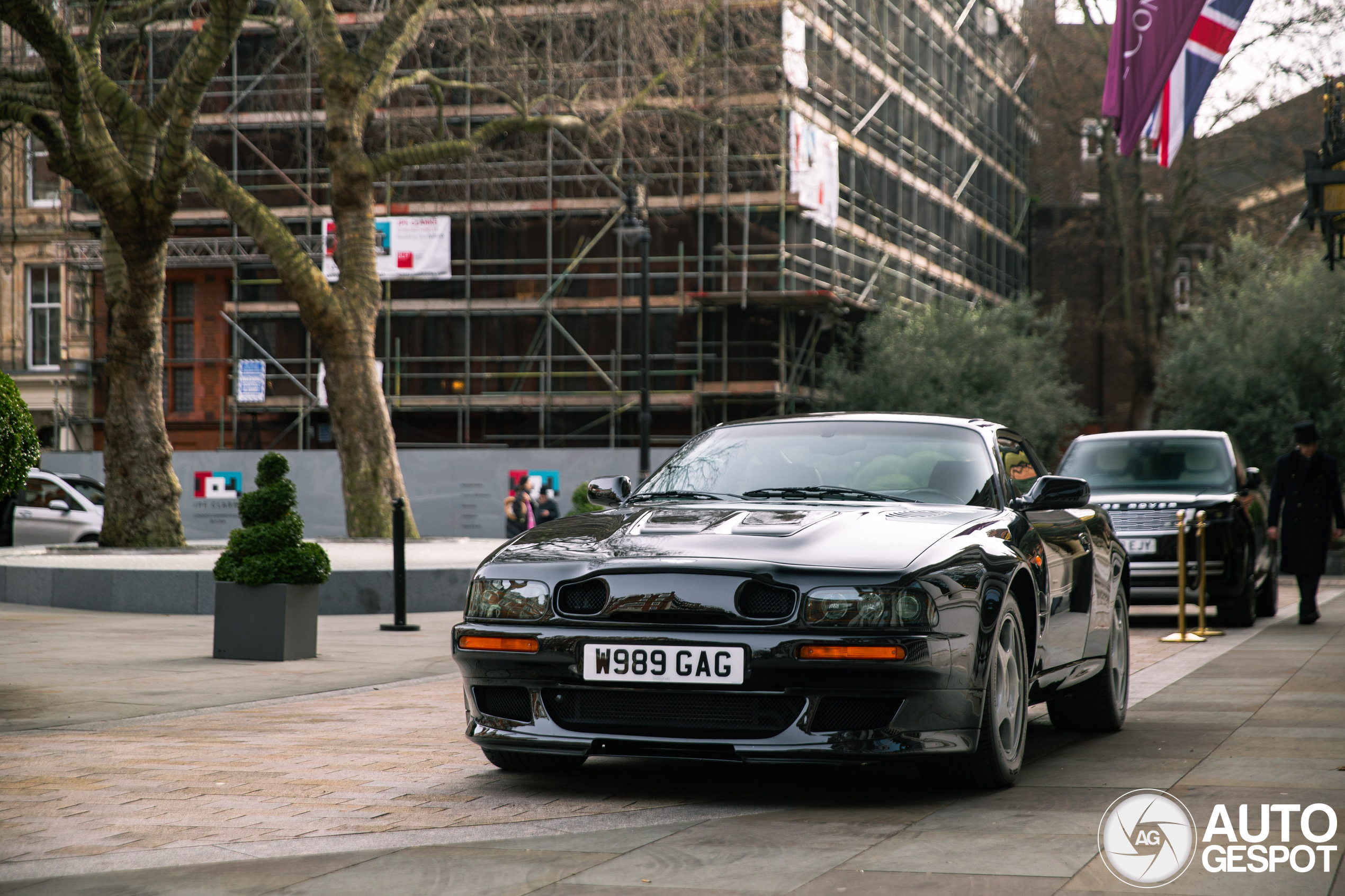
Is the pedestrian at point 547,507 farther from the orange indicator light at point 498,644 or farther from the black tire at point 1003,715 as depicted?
the orange indicator light at point 498,644

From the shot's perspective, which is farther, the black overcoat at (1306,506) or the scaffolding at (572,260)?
the scaffolding at (572,260)

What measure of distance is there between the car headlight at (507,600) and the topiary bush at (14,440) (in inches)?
142

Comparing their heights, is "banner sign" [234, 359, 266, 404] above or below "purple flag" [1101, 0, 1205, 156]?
below

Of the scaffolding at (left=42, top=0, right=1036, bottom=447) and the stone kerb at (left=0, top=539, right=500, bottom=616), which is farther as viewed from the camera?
the scaffolding at (left=42, top=0, right=1036, bottom=447)

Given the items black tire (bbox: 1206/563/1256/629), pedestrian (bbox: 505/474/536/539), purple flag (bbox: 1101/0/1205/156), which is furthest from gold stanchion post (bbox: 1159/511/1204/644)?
pedestrian (bbox: 505/474/536/539)

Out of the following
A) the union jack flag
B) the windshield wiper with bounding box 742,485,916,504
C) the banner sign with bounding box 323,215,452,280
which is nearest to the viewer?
the windshield wiper with bounding box 742,485,916,504

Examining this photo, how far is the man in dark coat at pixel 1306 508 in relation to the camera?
14125 mm

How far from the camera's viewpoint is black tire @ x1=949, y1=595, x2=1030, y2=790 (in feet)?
17.6

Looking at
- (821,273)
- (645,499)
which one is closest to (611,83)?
(821,273)

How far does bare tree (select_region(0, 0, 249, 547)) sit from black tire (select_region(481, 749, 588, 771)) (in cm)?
1288

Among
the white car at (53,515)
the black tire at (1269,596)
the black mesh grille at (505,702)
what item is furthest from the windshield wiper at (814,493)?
the white car at (53,515)

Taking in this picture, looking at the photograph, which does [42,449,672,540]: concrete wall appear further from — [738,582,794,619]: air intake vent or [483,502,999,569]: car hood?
[738,582,794,619]: air intake vent

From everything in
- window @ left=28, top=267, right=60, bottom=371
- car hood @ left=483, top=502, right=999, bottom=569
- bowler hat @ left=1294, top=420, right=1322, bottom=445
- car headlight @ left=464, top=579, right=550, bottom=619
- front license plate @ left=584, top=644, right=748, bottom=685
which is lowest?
front license plate @ left=584, top=644, right=748, bottom=685

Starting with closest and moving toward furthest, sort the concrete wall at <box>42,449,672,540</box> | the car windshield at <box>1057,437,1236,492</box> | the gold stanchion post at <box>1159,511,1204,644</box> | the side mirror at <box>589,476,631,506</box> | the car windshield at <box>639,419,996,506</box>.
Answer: the car windshield at <box>639,419,996,506</box> < the side mirror at <box>589,476,631,506</box> < the gold stanchion post at <box>1159,511,1204,644</box> < the car windshield at <box>1057,437,1236,492</box> < the concrete wall at <box>42,449,672,540</box>
